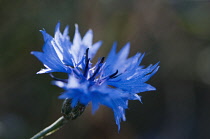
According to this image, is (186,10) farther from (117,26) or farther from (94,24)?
(94,24)

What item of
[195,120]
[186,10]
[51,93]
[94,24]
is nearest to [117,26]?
[94,24]

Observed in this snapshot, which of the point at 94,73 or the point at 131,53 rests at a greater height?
the point at 131,53

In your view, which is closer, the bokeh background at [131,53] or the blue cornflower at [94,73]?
the blue cornflower at [94,73]

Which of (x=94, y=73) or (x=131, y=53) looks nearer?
(x=94, y=73)

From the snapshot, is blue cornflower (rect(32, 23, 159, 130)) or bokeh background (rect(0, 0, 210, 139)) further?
bokeh background (rect(0, 0, 210, 139))
